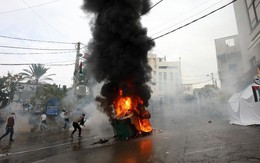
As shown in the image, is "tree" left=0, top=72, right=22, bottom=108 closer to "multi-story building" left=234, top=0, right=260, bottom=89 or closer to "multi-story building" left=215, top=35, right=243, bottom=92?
"multi-story building" left=234, top=0, right=260, bottom=89

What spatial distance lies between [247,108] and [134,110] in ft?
26.3

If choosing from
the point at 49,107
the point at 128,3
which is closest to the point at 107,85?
the point at 128,3

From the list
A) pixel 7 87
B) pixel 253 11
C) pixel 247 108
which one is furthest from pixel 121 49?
pixel 7 87

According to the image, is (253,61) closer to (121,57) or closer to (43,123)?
(121,57)

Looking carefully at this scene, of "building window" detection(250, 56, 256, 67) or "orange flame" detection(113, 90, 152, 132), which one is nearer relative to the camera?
"orange flame" detection(113, 90, 152, 132)

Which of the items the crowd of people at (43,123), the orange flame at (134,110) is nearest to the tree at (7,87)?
the crowd of people at (43,123)

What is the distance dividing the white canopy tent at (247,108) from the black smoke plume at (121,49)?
672 cm

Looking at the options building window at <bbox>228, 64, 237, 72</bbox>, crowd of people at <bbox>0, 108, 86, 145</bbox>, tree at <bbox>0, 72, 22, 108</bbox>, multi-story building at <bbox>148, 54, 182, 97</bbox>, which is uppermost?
multi-story building at <bbox>148, 54, 182, 97</bbox>

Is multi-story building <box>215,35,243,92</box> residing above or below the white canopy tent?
above

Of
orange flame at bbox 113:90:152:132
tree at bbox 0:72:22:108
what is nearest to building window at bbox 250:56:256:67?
orange flame at bbox 113:90:152:132

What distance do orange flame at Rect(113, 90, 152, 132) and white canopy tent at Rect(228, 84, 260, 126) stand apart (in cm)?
696

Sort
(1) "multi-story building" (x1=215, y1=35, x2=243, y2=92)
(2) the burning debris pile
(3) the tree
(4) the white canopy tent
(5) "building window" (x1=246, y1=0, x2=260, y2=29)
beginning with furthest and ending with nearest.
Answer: (1) "multi-story building" (x1=215, y1=35, x2=243, y2=92) < (3) the tree < (5) "building window" (x1=246, y1=0, x2=260, y2=29) < (4) the white canopy tent < (2) the burning debris pile

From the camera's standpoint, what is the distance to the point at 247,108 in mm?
13125

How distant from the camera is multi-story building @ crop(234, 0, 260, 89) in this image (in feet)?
46.1
